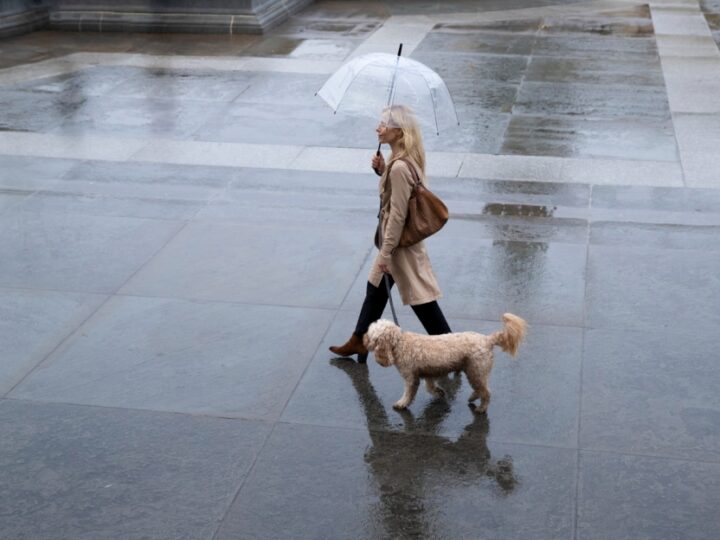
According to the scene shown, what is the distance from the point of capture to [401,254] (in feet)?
21.8

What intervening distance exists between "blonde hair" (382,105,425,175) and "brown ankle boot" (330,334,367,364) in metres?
1.29

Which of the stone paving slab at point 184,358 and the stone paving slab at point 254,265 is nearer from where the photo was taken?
the stone paving slab at point 184,358

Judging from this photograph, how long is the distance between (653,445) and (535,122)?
23.4 ft

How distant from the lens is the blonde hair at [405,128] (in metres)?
6.36

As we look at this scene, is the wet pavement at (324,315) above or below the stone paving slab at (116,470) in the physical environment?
below

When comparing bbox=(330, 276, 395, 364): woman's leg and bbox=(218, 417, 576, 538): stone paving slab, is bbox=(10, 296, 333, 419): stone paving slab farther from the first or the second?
bbox=(218, 417, 576, 538): stone paving slab

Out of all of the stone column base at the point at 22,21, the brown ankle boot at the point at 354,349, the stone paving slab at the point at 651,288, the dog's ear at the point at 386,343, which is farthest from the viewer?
the stone column base at the point at 22,21

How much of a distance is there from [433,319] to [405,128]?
4.16ft

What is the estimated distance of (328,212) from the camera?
970cm

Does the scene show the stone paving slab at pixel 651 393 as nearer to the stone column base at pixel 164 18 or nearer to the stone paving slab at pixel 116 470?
the stone paving slab at pixel 116 470

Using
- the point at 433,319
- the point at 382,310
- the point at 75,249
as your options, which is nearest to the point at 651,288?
the point at 433,319

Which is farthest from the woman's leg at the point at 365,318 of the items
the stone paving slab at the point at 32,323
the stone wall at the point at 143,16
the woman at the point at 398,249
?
the stone wall at the point at 143,16

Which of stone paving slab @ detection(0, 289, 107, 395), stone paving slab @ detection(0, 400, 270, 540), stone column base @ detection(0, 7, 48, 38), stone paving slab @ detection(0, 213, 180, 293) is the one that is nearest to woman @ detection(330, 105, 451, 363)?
stone paving slab @ detection(0, 400, 270, 540)

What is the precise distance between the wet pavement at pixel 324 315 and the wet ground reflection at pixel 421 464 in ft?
0.05
